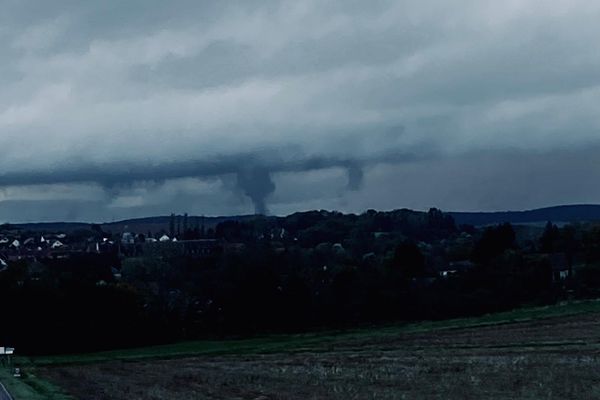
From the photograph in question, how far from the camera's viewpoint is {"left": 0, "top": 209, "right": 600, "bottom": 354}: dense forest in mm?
75188

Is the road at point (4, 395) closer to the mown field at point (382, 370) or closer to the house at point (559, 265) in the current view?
the mown field at point (382, 370)

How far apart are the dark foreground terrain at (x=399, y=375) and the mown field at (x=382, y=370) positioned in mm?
27

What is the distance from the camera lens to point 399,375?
32.9m

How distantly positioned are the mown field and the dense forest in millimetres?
7561

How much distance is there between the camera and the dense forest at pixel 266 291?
75.2 meters

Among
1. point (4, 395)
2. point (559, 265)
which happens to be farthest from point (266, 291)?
point (4, 395)

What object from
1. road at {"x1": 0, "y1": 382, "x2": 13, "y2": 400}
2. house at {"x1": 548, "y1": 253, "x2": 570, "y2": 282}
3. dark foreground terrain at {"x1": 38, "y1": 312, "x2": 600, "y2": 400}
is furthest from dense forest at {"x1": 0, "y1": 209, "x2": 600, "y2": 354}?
road at {"x1": 0, "y1": 382, "x2": 13, "y2": 400}

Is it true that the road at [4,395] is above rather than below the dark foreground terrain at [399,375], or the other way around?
above

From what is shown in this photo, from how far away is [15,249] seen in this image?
551 feet

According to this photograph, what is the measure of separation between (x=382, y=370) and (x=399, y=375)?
2.84 meters

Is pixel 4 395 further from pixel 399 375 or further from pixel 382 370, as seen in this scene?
pixel 382 370

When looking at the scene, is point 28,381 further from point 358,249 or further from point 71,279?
point 358,249

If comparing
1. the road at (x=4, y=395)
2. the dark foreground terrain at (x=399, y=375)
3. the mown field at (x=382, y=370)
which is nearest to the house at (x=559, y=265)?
the mown field at (x=382, y=370)

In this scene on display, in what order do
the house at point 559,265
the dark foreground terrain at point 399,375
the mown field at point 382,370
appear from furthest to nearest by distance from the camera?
1. the house at point 559,265
2. the mown field at point 382,370
3. the dark foreground terrain at point 399,375
